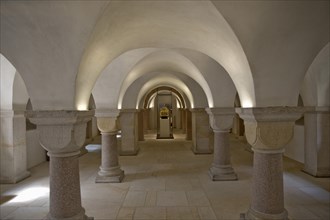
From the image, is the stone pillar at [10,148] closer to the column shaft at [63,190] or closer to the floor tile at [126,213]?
the floor tile at [126,213]

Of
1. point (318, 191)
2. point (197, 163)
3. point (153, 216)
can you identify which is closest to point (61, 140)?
point (153, 216)

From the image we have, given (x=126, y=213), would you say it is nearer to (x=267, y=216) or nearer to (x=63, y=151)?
(x=63, y=151)

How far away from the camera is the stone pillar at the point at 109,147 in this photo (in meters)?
7.44

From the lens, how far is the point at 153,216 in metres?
5.07

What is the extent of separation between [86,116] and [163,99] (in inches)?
942

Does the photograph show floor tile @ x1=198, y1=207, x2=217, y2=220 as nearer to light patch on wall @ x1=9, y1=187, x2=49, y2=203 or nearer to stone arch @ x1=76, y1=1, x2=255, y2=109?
stone arch @ x1=76, y1=1, x2=255, y2=109

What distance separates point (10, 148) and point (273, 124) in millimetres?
7750

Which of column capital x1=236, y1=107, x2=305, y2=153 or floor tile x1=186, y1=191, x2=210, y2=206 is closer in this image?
column capital x1=236, y1=107, x2=305, y2=153

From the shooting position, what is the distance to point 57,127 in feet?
11.3

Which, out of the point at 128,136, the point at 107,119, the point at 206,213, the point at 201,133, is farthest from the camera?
the point at 201,133

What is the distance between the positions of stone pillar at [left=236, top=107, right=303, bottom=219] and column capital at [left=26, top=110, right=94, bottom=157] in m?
2.63

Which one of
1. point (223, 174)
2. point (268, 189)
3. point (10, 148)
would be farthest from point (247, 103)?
point (10, 148)

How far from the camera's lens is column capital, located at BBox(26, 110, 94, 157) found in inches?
133

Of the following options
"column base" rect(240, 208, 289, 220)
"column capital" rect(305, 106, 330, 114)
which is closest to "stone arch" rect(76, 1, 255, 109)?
"column base" rect(240, 208, 289, 220)
